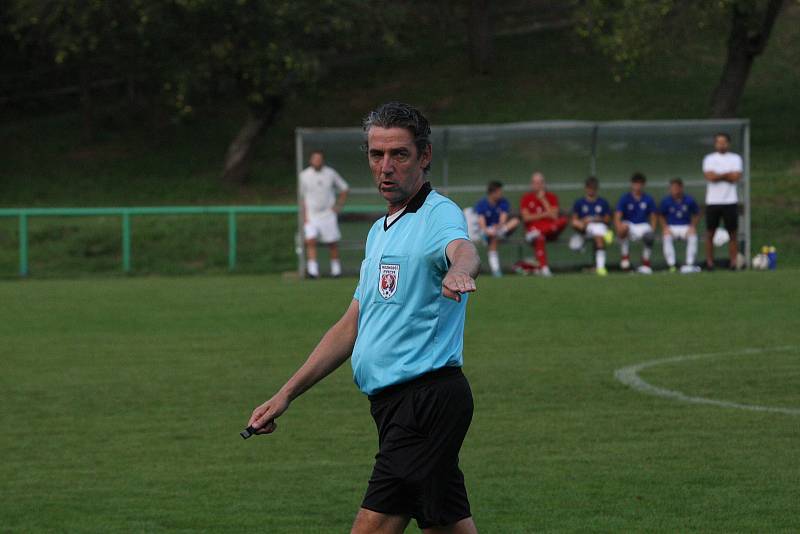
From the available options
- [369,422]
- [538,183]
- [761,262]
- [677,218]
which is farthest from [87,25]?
[369,422]

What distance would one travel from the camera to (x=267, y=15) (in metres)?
38.6

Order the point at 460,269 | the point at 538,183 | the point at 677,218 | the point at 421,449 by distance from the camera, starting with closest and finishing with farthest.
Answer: the point at 460,269
the point at 421,449
the point at 538,183
the point at 677,218

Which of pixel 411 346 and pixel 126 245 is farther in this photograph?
pixel 126 245

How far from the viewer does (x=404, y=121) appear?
487 centimetres

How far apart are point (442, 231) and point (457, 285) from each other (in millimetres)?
559

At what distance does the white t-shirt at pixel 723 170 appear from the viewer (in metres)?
23.7

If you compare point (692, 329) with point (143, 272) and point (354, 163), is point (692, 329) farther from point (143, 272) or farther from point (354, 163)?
point (143, 272)

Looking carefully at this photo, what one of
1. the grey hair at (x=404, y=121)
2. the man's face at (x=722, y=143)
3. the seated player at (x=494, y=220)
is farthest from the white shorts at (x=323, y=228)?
the grey hair at (x=404, y=121)

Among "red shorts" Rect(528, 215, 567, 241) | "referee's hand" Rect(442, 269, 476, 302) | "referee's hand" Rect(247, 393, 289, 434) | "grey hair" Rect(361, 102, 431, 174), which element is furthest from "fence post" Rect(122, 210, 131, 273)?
"referee's hand" Rect(442, 269, 476, 302)

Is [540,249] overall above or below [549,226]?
below

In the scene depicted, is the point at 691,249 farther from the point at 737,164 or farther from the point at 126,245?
the point at 126,245

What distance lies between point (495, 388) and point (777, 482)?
4.13m

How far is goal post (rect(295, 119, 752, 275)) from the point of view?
26.0 meters

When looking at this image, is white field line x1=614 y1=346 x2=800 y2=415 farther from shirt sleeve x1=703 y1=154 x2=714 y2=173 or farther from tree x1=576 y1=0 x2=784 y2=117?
tree x1=576 y1=0 x2=784 y2=117
